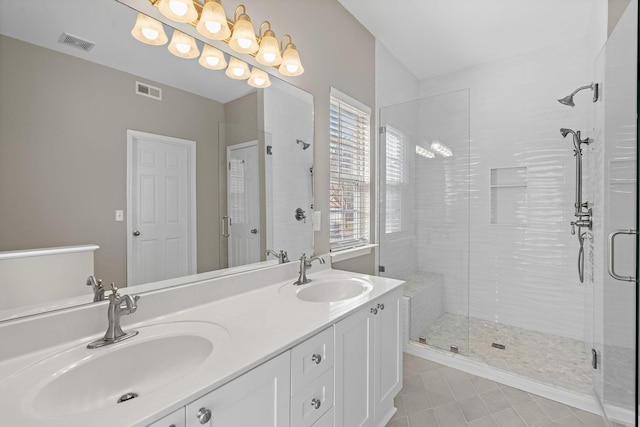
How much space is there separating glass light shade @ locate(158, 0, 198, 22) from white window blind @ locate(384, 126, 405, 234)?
1946mm

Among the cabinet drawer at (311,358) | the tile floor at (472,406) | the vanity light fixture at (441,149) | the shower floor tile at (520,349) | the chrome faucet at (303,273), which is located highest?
the vanity light fixture at (441,149)

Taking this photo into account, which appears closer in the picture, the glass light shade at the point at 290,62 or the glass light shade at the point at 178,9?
the glass light shade at the point at 178,9

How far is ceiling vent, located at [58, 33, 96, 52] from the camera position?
3.19 feet

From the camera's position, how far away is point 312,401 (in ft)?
3.59

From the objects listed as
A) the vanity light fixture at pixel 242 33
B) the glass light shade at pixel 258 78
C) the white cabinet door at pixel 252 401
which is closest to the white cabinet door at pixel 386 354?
the white cabinet door at pixel 252 401

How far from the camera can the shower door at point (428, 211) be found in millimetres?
2623

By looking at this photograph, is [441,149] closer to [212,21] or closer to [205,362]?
[212,21]

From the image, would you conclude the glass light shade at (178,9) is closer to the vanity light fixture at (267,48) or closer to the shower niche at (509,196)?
the vanity light fixture at (267,48)

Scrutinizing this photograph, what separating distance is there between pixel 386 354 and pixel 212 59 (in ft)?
5.87

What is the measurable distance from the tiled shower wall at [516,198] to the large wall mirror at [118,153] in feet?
5.96

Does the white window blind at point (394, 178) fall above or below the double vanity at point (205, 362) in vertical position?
above

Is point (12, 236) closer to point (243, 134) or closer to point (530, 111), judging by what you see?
point (243, 134)

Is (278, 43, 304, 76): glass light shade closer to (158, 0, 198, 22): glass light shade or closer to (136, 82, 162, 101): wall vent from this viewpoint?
(158, 0, 198, 22): glass light shade

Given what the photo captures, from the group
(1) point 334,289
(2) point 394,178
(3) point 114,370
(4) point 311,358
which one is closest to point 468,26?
(2) point 394,178
